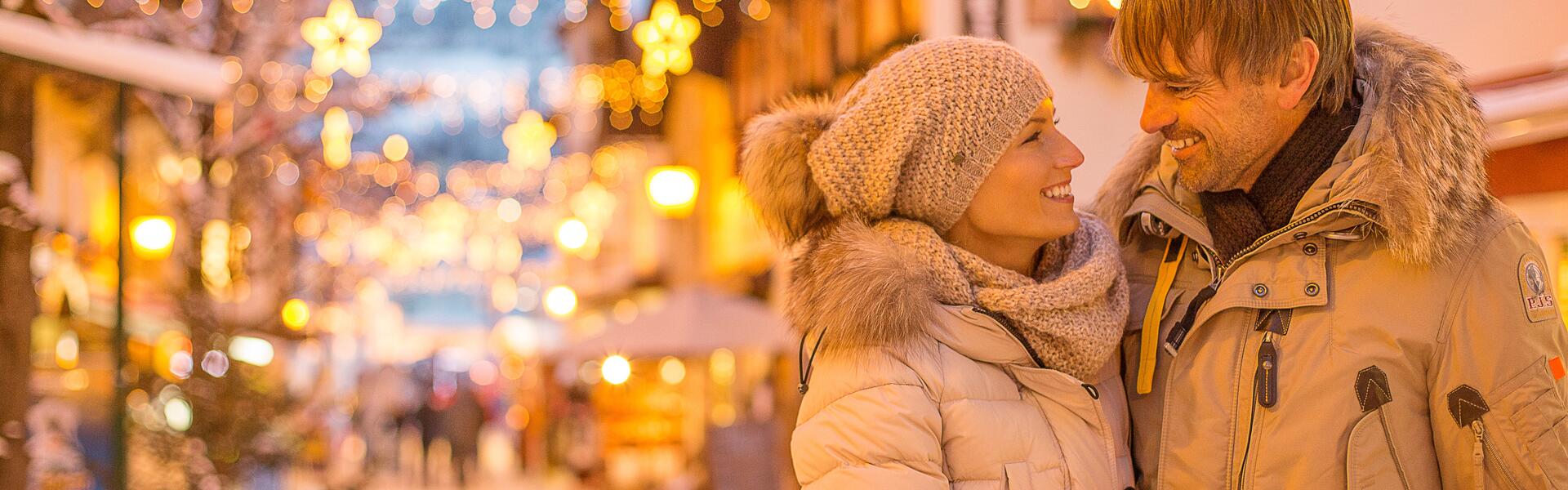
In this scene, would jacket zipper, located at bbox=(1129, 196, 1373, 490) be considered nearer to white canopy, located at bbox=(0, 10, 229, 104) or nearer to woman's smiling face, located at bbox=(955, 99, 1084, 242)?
woman's smiling face, located at bbox=(955, 99, 1084, 242)

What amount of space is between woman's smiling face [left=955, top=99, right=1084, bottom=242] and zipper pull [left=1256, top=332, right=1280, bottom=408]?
0.43 meters

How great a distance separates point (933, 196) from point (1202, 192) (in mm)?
613

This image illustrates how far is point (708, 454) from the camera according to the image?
31.4 ft

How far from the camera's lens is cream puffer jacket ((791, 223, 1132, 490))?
7.76 ft

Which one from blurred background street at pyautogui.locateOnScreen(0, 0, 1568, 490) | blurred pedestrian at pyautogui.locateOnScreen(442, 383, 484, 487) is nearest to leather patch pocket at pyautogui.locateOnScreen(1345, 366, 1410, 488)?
blurred background street at pyautogui.locateOnScreen(0, 0, 1568, 490)

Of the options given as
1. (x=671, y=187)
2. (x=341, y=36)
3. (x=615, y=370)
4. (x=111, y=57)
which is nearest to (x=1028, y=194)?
(x=111, y=57)

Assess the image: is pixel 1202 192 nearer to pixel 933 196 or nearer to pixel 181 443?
pixel 933 196

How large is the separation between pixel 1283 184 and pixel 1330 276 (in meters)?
0.21

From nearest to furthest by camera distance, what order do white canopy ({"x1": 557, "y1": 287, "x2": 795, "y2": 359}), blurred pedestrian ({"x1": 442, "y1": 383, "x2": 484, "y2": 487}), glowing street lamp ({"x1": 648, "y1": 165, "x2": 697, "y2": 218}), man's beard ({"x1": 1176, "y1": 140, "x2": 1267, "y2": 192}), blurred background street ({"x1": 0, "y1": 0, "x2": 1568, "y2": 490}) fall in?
man's beard ({"x1": 1176, "y1": 140, "x2": 1267, "y2": 192}), blurred background street ({"x1": 0, "y1": 0, "x2": 1568, "y2": 490}), white canopy ({"x1": 557, "y1": 287, "x2": 795, "y2": 359}), glowing street lamp ({"x1": 648, "y1": 165, "x2": 697, "y2": 218}), blurred pedestrian ({"x1": 442, "y1": 383, "x2": 484, "y2": 487})

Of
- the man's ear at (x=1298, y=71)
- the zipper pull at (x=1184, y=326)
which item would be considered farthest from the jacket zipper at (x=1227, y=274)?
the man's ear at (x=1298, y=71)

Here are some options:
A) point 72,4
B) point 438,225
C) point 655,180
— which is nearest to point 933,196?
point 72,4

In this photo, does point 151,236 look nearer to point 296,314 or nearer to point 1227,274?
point 296,314

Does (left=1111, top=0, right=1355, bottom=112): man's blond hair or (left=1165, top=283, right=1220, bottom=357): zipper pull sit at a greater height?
(left=1111, top=0, right=1355, bottom=112): man's blond hair

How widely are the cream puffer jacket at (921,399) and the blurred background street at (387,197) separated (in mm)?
366
